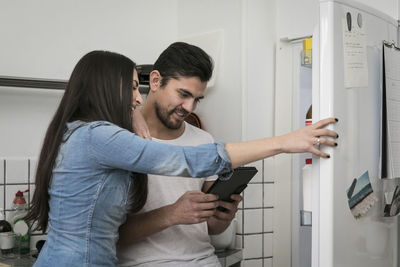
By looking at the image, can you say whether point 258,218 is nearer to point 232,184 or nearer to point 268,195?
point 268,195

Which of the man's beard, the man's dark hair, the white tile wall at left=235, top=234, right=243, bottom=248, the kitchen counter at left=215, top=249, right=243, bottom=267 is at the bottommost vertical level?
the kitchen counter at left=215, top=249, right=243, bottom=267

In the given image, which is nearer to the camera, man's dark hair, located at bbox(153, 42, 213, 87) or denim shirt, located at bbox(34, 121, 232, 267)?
denim shirt, located at bbox(34, 121, 232, 267)

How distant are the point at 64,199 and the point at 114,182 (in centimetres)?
12

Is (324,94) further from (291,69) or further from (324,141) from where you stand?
(291,69)

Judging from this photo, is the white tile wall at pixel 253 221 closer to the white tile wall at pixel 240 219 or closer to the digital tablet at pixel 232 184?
the white tile wall at pixel 240 219

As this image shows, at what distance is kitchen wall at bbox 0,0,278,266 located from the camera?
6.37ft

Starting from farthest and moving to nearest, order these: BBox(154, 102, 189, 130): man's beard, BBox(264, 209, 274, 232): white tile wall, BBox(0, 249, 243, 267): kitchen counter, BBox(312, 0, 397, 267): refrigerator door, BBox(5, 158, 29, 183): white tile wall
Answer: BBox(264, 209, 274, 232): white tile wall, BBox(5, 158, 29, 183): white tile wall, BBox(0, 249, 243, 267): kitchen counter, BBox(154, 102, 189, 130): man's beard, BBox(312, 0, 397, 267): refrigerator door

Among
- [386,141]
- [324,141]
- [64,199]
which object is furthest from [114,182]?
[386,141]

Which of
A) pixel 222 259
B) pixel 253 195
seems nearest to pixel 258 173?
pixel 253 195

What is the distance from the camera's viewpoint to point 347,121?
1.23 meters

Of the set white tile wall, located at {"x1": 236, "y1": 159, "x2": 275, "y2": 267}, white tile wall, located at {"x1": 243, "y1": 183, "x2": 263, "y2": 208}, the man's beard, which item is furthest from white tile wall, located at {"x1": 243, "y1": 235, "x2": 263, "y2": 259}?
the man's beard

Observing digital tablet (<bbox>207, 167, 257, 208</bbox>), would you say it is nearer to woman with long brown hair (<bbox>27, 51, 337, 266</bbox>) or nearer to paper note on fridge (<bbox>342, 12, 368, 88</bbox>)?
woman with long brown hair (<bbox>27, 51, 337, 266</bbox>)

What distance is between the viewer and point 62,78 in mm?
2062

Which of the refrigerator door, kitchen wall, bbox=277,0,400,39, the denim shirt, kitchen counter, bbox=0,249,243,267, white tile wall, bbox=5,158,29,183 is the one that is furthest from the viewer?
kitchen wall, bbox=277,0,400,39
